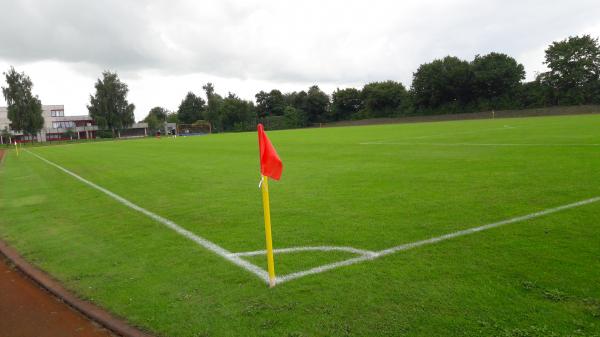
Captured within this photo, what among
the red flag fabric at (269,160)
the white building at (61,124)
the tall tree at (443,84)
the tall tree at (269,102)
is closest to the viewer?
the red flag fabric at (269,160)

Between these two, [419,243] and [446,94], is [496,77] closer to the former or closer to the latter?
[446,94]

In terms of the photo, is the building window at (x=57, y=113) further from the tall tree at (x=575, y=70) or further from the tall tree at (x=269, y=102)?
the tall tree at (x=575, y=70)

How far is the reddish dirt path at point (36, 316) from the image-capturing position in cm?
363

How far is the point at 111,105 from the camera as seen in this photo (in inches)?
3366

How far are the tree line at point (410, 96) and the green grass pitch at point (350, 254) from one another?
65438mm

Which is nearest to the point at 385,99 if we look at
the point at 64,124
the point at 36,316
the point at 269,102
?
the point at 269,102

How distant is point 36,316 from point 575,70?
76623 mm

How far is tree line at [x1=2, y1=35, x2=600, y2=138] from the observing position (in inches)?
2505

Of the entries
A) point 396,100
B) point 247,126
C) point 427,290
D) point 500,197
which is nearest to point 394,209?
point 500,197

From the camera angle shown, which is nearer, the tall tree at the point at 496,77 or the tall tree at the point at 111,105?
the tall tree at the point at 496,77

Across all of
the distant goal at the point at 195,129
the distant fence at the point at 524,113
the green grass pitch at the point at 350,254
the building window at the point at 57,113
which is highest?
the building window at the point at 57,113

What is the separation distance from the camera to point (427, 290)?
3.70 meters

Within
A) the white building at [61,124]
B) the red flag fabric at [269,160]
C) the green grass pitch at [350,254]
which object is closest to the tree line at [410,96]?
the white building at [61,124]

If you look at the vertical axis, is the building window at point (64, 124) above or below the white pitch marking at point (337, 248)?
above
